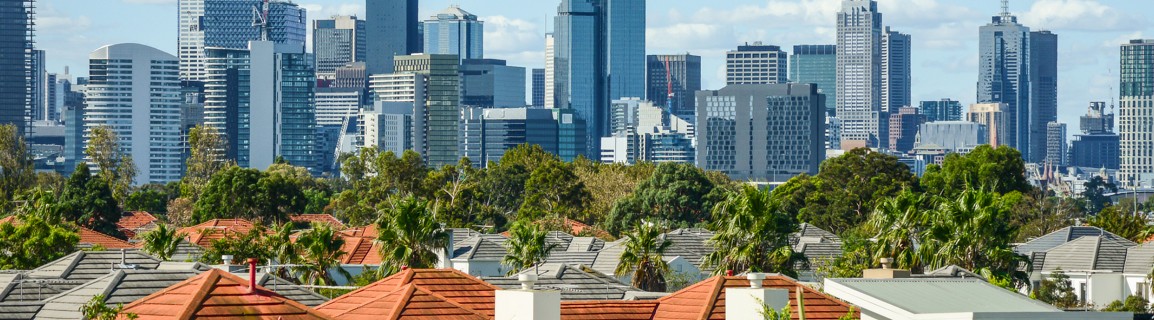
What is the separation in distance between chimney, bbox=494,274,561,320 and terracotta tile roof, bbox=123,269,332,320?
3.35m

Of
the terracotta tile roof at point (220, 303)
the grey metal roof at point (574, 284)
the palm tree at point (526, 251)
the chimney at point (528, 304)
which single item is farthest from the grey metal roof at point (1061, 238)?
the terracotta tile roof at point (220, 303)

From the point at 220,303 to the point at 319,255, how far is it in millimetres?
45433

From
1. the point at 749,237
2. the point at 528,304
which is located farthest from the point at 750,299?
the point at 749,237

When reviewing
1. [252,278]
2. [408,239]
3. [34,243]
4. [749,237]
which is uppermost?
[252,278]

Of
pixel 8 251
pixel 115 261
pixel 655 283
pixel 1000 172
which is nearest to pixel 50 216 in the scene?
pixel 8 251

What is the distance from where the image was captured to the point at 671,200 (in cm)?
14212

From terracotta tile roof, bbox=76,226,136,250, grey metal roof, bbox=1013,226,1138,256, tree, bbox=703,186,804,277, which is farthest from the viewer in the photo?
grey metal roof, bbox=1013,226,1138,256

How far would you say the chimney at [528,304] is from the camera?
2811cm

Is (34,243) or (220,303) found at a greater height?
(220,303)

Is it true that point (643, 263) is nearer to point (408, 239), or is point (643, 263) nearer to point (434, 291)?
point (408, 239)

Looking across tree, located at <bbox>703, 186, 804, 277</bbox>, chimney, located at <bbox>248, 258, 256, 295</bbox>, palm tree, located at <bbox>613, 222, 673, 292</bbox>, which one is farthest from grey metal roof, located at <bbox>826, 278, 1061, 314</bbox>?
palm tree, located at <bbox>613, 222, 673, 292</bbox>

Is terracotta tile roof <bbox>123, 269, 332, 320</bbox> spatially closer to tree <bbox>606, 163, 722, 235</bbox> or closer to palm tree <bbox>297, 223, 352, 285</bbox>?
palm tree <bbox>297, 223, 352, 285</bbox>

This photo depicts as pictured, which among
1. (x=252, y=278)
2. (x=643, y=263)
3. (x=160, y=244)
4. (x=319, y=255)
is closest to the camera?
(x=252, y=278)

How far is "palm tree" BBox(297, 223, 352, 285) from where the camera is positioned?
69562 mm
